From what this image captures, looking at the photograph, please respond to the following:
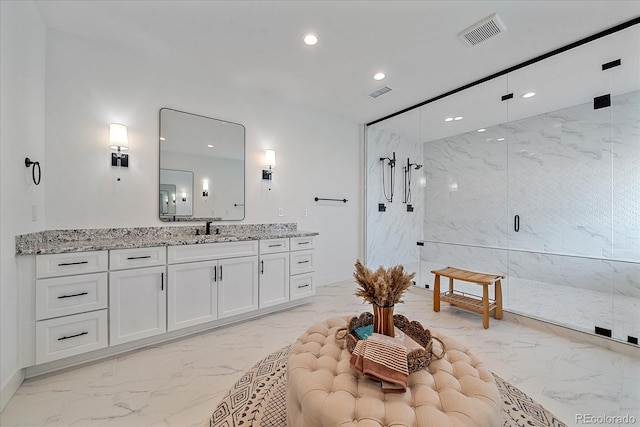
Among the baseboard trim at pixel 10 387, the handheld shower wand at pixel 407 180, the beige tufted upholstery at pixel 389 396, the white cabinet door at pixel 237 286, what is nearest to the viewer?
the beige tufted upholstery at pixel 389 396

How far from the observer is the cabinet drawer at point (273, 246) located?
2.98 m

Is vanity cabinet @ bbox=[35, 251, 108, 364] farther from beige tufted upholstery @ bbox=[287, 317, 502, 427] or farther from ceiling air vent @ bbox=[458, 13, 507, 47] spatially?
ceiling air vent @ bbox=[458, 13, 507, 47]

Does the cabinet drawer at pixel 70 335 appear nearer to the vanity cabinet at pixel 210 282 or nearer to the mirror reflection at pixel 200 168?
the vanity cabinet at pixel 210 282

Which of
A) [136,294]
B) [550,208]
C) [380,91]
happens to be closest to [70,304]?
[136,294]

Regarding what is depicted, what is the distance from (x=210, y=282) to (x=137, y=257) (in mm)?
665

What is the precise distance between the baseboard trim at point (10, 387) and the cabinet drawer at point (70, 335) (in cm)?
11

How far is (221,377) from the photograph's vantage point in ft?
6.23

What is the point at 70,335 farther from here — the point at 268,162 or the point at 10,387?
the point at 268,162

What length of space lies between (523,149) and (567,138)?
0.48 m

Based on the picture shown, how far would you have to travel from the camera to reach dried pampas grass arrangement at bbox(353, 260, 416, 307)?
4.36 ft

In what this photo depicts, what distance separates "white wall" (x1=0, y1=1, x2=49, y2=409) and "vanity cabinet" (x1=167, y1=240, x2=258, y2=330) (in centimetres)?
93

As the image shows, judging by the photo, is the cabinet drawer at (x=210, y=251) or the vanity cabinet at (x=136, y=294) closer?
the vanity cabinet at (x=136, y=294)

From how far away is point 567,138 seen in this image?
11.9 ft

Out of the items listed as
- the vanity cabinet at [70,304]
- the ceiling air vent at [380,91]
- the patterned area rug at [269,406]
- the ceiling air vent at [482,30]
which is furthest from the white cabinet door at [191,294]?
the ceiling air vent at [482,30]
